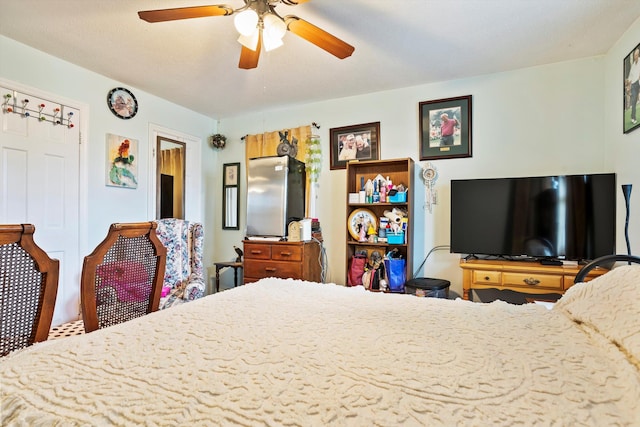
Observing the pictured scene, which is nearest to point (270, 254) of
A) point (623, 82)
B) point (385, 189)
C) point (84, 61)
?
A: point (385, 189)

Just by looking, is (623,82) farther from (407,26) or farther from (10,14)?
(10,14)

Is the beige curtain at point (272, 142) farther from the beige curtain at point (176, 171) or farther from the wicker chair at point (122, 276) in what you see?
the wicker chair at point (122, 276)

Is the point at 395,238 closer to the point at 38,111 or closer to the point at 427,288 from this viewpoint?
the point at 427,288

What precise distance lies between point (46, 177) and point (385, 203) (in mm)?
3003

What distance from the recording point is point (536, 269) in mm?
2402

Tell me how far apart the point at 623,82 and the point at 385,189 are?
6.21 feet

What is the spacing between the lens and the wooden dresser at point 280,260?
2998 mm

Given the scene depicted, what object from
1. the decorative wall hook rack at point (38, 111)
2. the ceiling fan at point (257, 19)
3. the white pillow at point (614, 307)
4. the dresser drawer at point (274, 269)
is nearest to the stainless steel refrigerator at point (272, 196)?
the dresser drawer at point (274, 269)

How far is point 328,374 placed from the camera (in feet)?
2.12

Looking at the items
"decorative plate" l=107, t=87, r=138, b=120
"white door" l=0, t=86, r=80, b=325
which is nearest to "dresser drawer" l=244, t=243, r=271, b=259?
"white door" l=0, t=86, r=80, b=325

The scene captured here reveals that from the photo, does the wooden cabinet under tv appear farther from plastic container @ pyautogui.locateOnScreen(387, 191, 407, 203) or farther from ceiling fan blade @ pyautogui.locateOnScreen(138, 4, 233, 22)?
ceiling fan blade @ pyautogui.locateOnScreen(138, 4, 233, 22)

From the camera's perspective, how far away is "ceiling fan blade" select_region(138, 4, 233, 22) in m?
1.64

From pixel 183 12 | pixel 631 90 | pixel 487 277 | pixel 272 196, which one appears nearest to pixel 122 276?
pixel 183 12

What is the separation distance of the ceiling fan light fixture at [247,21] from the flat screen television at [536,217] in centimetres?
208
